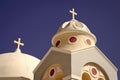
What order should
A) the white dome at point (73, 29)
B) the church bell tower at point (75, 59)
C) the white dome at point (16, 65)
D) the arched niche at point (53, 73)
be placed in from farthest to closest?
the white dome at point (16, 65)
the white dome at point (73, 29)
the arched niche at point (53, 73)
the church bell tower at point (75, 59)

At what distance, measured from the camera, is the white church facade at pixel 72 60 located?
17422 millimetres

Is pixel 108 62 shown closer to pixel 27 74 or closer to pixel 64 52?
pixel 64 52

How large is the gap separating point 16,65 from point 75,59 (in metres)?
5.75

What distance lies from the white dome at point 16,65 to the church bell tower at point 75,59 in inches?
106

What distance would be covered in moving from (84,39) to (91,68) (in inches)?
83.9

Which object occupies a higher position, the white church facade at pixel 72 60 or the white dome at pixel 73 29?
the white dome at pixel 73 29

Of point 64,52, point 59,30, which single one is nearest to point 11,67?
point 59,30

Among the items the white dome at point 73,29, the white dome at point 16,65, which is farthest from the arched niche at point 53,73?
the white dome at point 16,65

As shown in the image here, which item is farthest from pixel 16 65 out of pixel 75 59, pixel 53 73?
pixel 75 59

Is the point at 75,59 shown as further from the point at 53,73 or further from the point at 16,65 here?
the point at 16,65

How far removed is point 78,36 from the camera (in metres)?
19.6

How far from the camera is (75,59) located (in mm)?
17438

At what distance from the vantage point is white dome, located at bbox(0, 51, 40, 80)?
21594 mm

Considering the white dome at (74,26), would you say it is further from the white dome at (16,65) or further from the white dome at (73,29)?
the white dome at (16,65)
